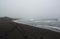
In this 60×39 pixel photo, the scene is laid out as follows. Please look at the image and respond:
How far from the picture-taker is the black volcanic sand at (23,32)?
25.1 inches

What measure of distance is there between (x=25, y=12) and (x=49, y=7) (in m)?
0.39

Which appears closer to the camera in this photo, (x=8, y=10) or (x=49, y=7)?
(x=8, y=10)

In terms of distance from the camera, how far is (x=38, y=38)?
2.15 feet

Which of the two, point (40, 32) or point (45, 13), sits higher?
point (45, 13)

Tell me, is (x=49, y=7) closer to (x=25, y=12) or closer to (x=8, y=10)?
(x=25, y=12)

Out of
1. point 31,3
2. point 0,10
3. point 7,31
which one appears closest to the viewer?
point 7,31

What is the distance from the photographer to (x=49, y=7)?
4.33ft

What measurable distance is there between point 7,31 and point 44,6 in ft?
2.72

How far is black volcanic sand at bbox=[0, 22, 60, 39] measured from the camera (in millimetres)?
638

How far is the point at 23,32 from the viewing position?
2.18ft

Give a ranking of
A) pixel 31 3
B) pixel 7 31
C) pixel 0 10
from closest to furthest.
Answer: pixel 7 31 → pixel 0 10 → pixel 31 3

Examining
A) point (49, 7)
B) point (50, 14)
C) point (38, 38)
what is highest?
point (49, 7)

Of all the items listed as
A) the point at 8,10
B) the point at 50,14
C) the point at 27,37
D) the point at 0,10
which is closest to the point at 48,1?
the point at 50,14

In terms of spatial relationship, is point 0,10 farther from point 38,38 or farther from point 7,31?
point 38,38
